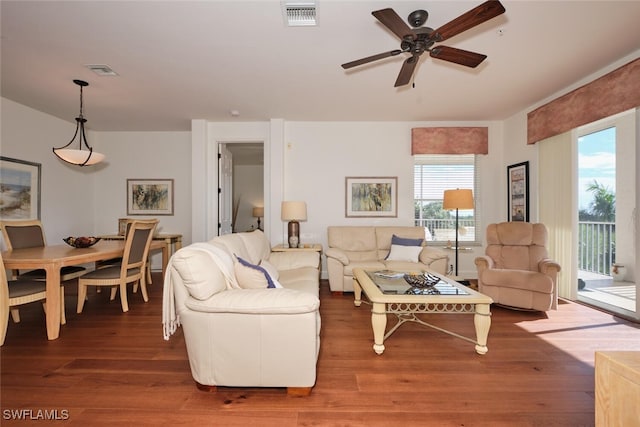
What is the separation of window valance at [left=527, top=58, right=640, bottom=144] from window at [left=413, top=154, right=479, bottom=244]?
1.05 meters

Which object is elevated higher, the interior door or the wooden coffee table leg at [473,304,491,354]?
the interior door

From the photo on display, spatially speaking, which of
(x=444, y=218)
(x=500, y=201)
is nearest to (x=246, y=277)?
(x=444, y=218)

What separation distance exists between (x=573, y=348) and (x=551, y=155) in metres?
2.63

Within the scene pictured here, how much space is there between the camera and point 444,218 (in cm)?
499

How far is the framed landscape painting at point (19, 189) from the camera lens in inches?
154

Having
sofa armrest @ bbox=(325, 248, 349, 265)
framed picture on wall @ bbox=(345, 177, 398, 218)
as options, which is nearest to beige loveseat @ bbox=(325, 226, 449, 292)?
sofa armrest @ bbox=(325, 248, 349, 265)

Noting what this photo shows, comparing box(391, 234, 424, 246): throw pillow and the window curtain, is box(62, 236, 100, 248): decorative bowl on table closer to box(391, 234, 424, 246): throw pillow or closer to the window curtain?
box(391, 234, 424, 246): throw pillow

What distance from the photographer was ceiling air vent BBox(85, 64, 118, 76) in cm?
301

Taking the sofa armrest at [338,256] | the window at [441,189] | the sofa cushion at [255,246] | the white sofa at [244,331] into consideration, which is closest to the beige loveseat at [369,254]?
the sofa armrest at [338,256]

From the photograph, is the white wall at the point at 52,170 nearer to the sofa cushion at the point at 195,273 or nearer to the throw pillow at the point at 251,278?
the sofa cushion at the point at 195,273

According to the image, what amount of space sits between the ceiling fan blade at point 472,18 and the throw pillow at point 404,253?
2789mm

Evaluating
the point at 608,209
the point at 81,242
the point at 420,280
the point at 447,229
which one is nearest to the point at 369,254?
the point at 447,229

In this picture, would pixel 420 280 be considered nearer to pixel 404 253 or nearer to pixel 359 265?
pixel 359 265

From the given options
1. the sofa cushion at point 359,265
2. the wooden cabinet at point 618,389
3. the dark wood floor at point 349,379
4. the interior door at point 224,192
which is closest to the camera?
the wooden cabinet at point 618,389
